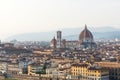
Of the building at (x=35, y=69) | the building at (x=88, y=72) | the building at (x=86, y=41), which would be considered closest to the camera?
the building at (x=88, y=72)

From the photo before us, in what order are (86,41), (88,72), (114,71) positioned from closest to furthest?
1. (88,72)
2. (114,71)
3. (86,41)

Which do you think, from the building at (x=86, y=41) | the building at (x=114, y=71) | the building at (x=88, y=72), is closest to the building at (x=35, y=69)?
the building at (x=88, y=72)

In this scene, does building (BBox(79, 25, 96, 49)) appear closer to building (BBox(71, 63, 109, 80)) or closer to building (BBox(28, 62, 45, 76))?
building (BBox(28, 62, 45, 76))

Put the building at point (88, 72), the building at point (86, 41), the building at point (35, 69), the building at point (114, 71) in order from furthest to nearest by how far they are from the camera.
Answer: the building at point (86, 41) < the building at point (35, 69) < the building at point (114, 71) < the building at point (88, 72)

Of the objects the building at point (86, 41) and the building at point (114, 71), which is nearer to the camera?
the building at point (114, 71)

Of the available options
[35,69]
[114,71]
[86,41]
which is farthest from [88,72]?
[86,41]

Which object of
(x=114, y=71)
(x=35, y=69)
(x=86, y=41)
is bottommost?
(x=114, y=71)

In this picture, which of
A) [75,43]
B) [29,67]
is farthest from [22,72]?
[75,43]

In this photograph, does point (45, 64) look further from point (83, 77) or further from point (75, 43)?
point (75, 43)

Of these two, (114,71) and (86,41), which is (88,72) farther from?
(86,41)

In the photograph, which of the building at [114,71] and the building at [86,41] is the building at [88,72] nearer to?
the building at [114,71]
